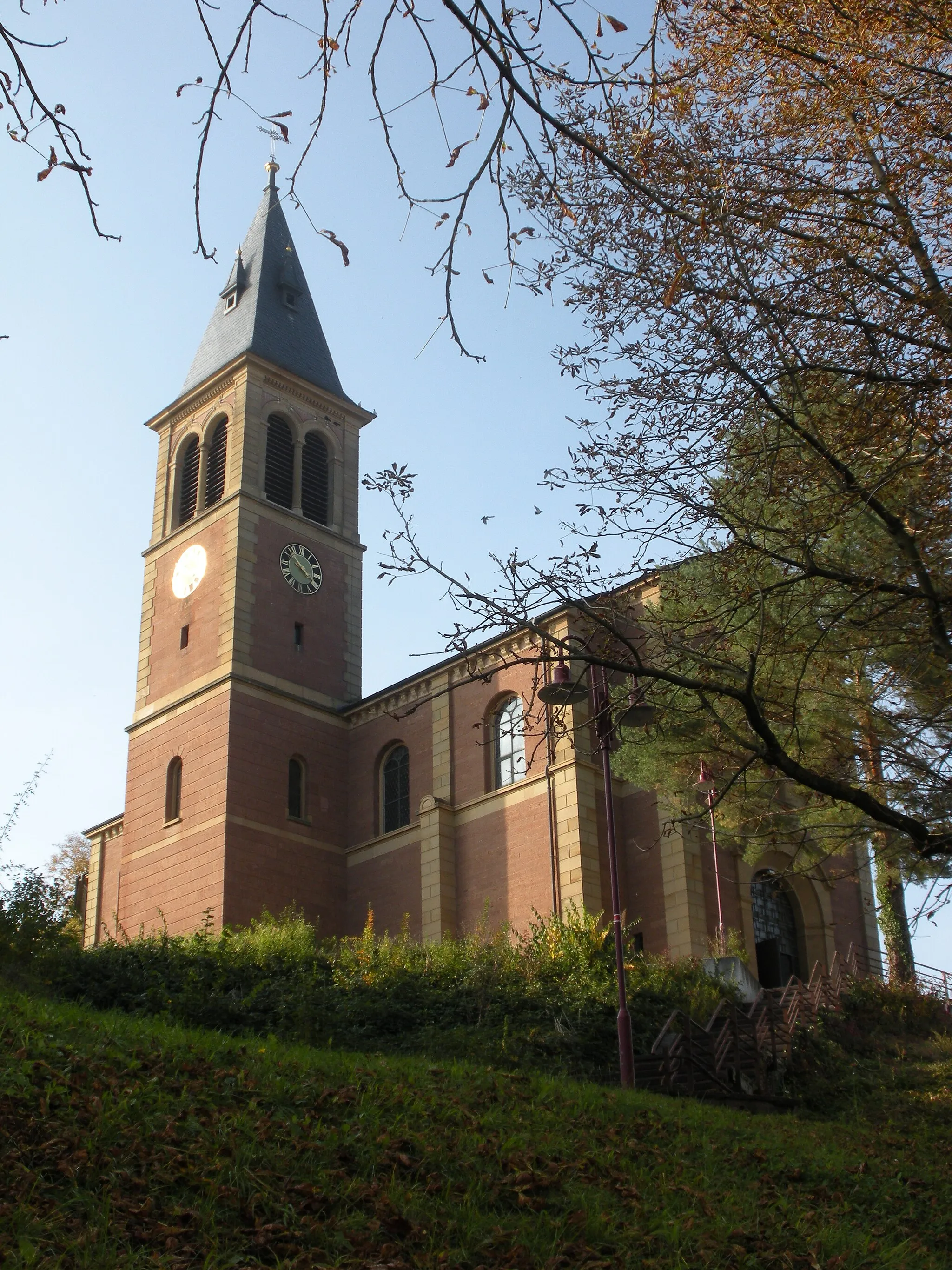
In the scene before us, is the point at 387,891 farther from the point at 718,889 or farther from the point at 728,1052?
the point at 728,1052

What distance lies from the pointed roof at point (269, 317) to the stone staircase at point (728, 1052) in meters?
25.0

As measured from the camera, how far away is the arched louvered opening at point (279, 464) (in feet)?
124

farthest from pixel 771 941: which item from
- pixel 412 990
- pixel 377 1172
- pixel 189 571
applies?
pixel 377 1172

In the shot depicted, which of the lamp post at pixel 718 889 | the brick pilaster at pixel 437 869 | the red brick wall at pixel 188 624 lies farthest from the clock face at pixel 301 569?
the lamp post at pixel 718 889

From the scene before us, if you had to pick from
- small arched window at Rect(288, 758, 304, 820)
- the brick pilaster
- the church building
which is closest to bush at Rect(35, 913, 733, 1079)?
the church building

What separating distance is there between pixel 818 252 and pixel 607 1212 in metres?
6.95

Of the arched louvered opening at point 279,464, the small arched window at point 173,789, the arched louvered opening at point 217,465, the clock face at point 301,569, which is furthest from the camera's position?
the arched louvered opening at point 217,465

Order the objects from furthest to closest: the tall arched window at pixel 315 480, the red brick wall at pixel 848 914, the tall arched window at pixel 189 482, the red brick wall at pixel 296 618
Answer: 1. the tall arched window at pixel 189 482
2. the tall arched window at pixel 315 480
3. the red brick wall at pixel 296 618
4. the red brick wall at pixel 848 914

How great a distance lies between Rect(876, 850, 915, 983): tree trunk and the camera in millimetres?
27172

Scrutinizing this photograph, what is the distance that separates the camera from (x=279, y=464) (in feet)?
126

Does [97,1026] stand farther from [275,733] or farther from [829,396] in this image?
[275,733]

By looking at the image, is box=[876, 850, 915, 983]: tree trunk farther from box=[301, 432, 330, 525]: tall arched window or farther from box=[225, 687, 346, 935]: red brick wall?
box=[301, 432, 330, 525]: tall arched window

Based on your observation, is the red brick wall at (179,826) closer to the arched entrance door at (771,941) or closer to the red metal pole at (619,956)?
the arched entrance door at (771,941)

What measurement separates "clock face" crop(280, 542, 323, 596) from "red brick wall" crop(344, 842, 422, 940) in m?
7.70
